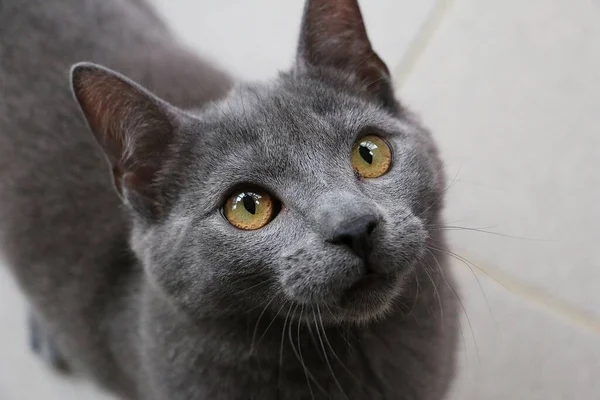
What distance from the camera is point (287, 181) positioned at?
0.72 m

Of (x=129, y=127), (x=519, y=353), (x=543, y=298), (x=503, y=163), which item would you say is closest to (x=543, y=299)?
(x=543, y=298)

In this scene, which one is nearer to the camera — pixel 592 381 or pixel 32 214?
pixel 32 214

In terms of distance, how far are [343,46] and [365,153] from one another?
0.63 ft

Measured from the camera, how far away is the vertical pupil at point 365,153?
0.77 metres

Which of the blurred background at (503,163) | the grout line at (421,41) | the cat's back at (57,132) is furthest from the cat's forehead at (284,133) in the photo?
the grout line at (421,41)

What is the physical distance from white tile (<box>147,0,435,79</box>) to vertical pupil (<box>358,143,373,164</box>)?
2.55ft

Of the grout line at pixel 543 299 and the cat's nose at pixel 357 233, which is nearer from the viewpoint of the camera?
the cat's nose at pixel 357 233

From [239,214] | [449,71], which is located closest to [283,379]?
Result: [239,214]

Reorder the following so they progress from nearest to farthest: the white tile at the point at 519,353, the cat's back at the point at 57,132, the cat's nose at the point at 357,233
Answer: the cat's nose at the point at 357,233 < the cat's back at the point at 57,132 < the white tile at the point at 519,353

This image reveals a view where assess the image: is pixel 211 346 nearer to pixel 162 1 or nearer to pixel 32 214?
pixel 32 214

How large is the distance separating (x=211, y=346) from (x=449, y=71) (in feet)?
3.17

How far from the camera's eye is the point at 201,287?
29.5 inches

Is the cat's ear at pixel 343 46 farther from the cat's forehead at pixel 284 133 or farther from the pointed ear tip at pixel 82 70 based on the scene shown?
the pointed ear tip at pixel 82 70

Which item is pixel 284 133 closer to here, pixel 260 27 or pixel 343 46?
pixel 343 46
